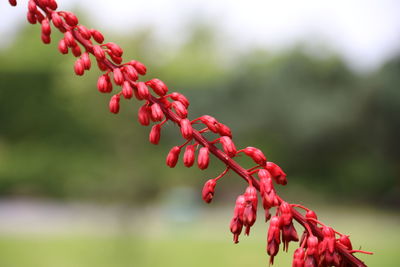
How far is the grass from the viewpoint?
2209 centimetres

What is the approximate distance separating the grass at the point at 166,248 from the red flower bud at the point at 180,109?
66.0ft

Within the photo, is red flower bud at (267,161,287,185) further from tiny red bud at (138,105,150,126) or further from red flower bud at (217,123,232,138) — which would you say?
tiny red bud at (138,105,150,126)

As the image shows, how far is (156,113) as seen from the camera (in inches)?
61.7

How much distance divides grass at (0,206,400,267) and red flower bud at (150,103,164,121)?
20.1 m

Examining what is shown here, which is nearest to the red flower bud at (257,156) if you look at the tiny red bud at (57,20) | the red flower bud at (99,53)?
the red flower bud at (99,53)

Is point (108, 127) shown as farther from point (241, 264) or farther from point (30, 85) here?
point (30, 85)

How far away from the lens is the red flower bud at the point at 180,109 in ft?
5.19

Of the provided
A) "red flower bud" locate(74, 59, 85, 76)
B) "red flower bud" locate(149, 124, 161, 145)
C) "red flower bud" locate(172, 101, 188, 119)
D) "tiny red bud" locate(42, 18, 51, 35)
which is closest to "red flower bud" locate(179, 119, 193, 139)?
"red flower bud" locate(172, 101, 188, 119)

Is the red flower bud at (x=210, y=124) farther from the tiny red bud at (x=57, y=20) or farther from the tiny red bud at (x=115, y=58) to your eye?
the tiny red bud at (x=57, y=20)

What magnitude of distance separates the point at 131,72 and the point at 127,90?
0.07 meters

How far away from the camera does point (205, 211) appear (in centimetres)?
3641

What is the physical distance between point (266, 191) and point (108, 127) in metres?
17.3

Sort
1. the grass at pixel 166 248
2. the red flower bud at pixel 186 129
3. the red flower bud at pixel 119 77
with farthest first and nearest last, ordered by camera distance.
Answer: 1. the grass at pixel 166 248
2. the red flower bud at pixel 119 77
3. the red flower bud at pixel 186 129

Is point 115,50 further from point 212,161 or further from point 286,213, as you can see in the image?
point 212,161
